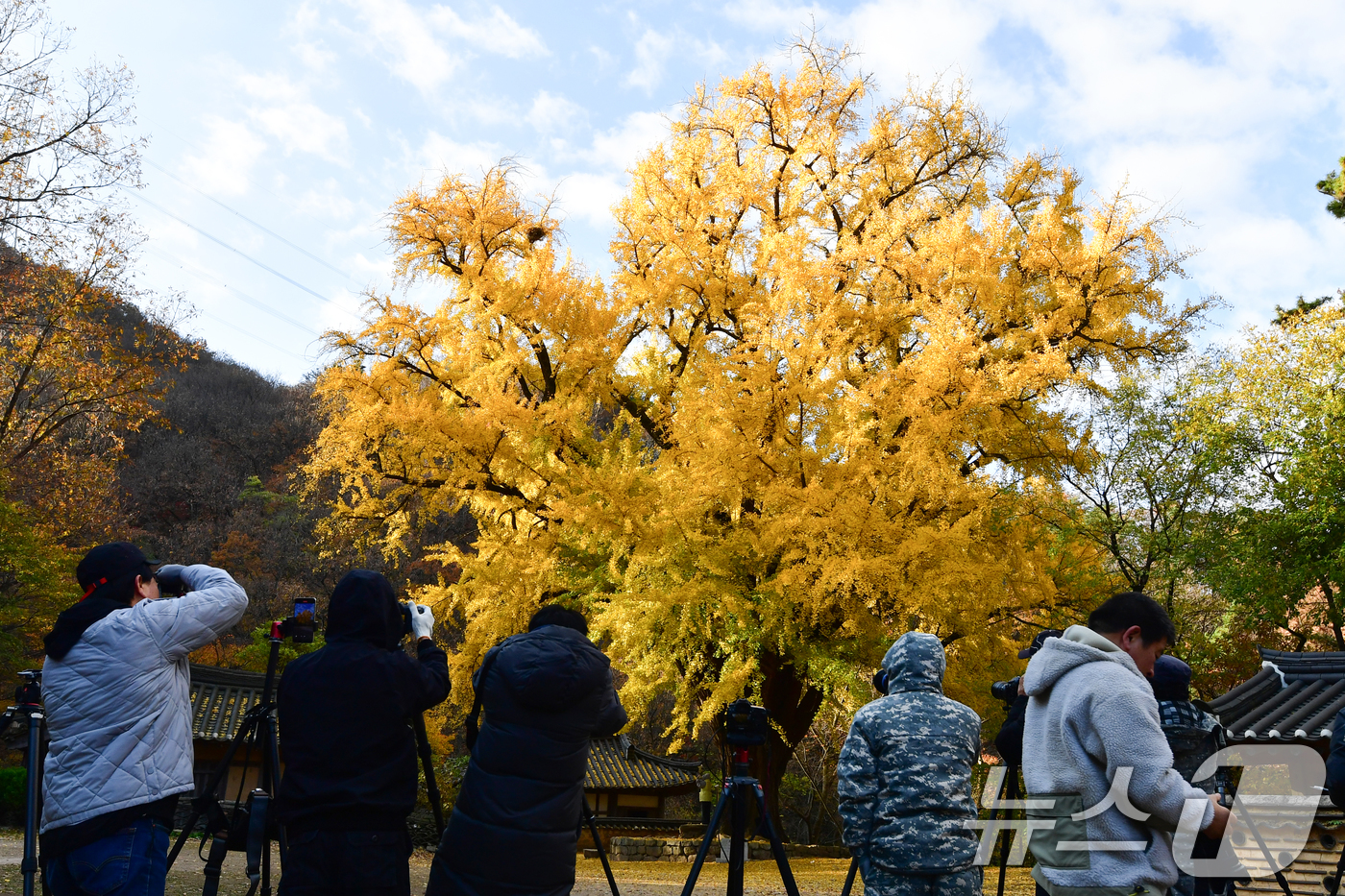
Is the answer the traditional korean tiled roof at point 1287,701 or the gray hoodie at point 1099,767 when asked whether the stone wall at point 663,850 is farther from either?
the gray hoodie at point 1099,767

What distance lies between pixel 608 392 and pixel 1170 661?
992 cm

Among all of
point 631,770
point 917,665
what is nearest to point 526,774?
point 917,665

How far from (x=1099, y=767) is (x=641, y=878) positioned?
34.9ft

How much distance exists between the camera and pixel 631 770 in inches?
813

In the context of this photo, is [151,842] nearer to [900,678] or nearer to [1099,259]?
[900,678]

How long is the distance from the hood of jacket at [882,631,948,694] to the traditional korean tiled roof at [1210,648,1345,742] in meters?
5.66

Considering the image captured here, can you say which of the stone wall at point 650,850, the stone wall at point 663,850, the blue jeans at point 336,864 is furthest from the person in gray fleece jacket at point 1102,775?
the stone wall at point 650,850

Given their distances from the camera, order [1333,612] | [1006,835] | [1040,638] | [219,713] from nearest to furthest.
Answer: [1040,638] < [1006,835] < [1333,612] < [219,713]

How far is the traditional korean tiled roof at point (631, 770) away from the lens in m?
20.1

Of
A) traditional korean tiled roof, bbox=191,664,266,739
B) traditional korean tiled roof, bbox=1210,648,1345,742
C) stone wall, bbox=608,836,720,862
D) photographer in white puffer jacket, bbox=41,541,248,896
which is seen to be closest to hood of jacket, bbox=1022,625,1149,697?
photographer in white puffer jacket, bbox=41,541,248,896

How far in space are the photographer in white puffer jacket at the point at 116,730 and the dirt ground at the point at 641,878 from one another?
404 centimetres

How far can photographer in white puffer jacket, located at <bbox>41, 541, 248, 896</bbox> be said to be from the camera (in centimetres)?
290

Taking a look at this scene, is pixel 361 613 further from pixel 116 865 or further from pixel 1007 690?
pixel 1007 690

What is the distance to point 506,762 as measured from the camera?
3.06 metres
